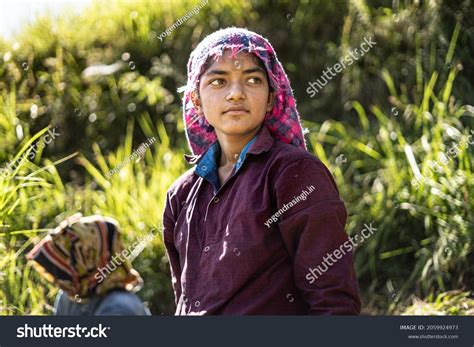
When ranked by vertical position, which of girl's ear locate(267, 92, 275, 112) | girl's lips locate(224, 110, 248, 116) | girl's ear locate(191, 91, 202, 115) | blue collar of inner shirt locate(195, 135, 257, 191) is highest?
girl's ear locate(191, 91, 202, 115)

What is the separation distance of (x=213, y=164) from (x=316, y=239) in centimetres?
54

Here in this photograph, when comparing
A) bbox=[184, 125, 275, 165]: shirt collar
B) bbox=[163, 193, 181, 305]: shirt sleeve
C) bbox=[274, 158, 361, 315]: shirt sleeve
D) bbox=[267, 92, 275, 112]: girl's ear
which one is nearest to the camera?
bbox=[274, 158, 361, 315]: shirt sleeve

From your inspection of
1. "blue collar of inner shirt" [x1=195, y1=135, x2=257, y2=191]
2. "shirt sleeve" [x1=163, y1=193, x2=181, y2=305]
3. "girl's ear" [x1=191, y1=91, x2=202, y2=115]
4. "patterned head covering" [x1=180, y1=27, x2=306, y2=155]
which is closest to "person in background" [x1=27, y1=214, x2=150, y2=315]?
"shirt sleeve" [x1=163, y1=193, x2=181, y2=305]

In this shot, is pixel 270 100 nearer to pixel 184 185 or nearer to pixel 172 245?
pixel 184 185

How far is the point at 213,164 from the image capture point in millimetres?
3354

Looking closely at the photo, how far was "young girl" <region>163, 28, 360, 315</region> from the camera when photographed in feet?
9.91

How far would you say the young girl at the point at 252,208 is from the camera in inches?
119

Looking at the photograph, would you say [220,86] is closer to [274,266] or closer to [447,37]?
[274,266]

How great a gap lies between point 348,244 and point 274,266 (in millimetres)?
255

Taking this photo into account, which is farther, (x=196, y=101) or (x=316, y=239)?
(x=196, y=101)

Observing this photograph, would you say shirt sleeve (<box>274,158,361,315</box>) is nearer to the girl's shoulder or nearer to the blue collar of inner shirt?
the blue collar of inner shirt

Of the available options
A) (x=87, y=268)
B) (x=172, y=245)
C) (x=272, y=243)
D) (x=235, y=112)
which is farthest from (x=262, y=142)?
(x=87, y=268)

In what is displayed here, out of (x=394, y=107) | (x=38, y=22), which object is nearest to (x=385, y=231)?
(x=394, y=107)

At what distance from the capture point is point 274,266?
3.06m
